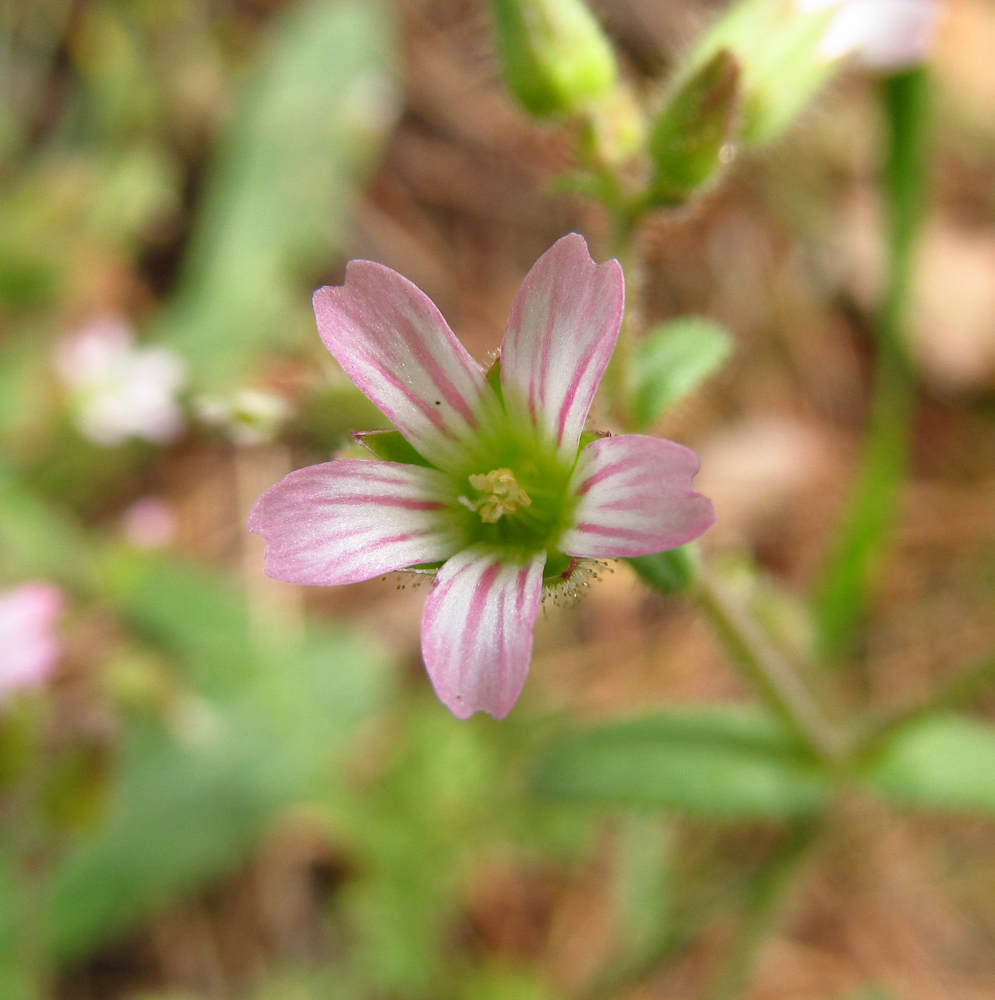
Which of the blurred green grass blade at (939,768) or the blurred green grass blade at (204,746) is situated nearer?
the blurred green grass blade at (939,768)

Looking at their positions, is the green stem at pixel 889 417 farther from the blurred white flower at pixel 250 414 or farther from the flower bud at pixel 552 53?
the blurred white flower at pixel 250 414

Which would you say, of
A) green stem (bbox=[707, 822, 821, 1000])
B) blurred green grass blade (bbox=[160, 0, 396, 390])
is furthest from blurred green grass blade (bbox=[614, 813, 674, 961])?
blurred green grass blade (bbox=[160, 0, 396, 390])

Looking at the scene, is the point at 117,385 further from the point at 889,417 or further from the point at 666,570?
the point at 666,570

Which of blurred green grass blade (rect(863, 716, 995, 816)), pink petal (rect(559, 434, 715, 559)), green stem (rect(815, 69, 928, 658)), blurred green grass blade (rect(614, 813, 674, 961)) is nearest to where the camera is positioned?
pink petal (rect(559, 434, 715, 559))

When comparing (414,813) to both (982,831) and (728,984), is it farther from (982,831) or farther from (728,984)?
(982,831)

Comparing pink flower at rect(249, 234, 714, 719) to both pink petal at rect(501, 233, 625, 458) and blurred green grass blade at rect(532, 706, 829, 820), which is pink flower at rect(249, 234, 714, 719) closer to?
pink petal at rect(501, 233, 625, 458)

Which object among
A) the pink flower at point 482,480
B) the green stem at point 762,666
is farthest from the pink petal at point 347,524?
the green stem at point 762,666
